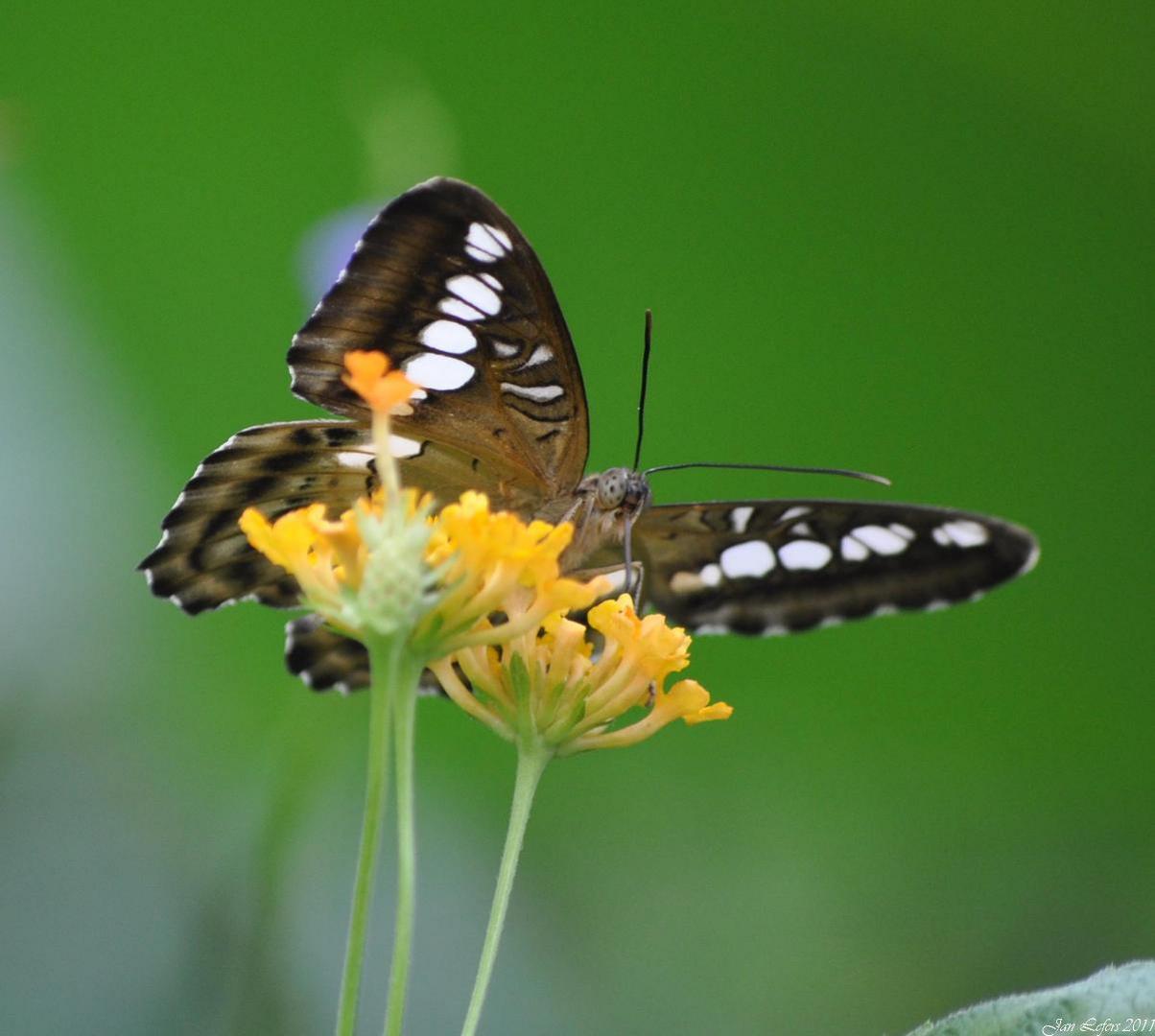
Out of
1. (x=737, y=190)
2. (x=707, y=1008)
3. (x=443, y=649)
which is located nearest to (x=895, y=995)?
(x=707, y=1008)

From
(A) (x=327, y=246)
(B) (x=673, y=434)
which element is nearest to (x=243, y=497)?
(A) (x=327, y=246)

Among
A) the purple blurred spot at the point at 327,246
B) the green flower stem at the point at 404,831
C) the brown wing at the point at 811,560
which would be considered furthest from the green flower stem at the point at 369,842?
the purple blurred spot at the point at 327,246

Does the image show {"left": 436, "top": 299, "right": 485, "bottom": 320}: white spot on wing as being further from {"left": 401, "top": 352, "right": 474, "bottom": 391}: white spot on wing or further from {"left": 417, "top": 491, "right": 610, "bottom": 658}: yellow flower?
{"left": 417, "top": 491, "right": 610, "bottom": 658}: yellow flower

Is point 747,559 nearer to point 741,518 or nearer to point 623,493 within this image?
point 741,518

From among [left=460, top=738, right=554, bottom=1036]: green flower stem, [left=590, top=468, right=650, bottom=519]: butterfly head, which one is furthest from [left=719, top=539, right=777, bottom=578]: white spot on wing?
[left=460, top=738, right=554, bottom=1036]: green flower stem

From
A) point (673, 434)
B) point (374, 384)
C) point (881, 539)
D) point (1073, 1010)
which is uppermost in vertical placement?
point (673, 434)

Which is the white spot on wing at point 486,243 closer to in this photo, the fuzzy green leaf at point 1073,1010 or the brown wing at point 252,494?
the brown wing at point 252,494
